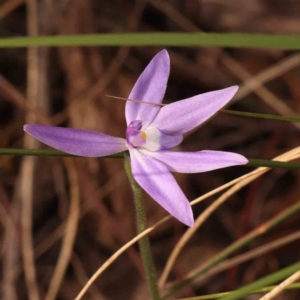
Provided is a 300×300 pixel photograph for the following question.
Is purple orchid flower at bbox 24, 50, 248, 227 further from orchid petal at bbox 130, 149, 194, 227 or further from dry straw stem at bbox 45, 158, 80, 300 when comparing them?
dry straw stem at bbox 45, 158, 80, 300

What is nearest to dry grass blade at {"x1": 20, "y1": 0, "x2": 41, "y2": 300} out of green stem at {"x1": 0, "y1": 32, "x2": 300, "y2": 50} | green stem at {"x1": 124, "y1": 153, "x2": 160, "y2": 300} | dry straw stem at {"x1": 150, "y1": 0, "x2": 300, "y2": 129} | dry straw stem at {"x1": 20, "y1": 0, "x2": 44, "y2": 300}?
dry straw stem at {"x1": 20, "y1": 0, "x2": 44, "y2": 300}

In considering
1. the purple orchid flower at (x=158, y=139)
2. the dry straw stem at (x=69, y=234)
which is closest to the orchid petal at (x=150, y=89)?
the purple orchid flower at (x=158, y=139)

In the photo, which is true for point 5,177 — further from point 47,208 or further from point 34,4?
point 34,4

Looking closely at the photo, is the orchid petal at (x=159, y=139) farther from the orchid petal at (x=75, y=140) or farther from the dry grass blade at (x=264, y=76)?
the dry grass blade at (x=264, y=76)

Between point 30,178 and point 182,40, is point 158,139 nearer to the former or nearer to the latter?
point 182,40

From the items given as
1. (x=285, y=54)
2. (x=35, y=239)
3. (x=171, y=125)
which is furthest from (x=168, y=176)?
(x=285, y=54)

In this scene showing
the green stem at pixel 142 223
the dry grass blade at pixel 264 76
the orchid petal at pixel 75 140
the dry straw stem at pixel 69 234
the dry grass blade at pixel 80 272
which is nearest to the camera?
the orchid petal at pixel 75 140
